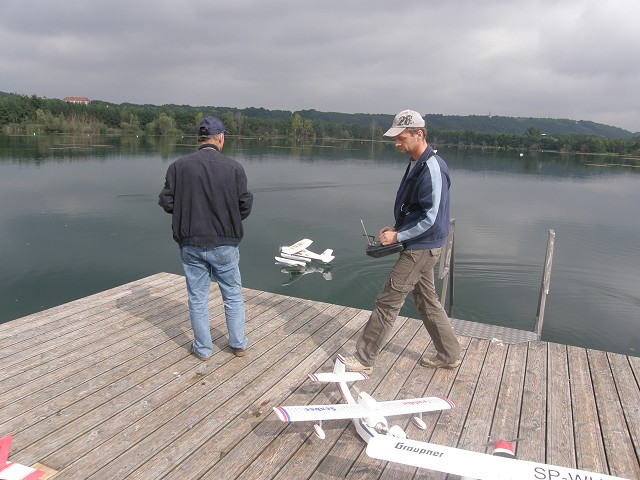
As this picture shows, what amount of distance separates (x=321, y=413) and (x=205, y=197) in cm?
179

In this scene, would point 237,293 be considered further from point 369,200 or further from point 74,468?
point 369,200

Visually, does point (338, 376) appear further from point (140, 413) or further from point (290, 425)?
point (140, 413)

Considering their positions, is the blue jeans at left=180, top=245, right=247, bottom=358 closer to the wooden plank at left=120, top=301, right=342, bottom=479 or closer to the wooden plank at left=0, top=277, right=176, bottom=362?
the wooden plank at left=120, top=301, right=342, bottom=479

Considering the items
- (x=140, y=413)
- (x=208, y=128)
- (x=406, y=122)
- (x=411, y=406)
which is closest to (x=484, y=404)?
(x=411, y=406)

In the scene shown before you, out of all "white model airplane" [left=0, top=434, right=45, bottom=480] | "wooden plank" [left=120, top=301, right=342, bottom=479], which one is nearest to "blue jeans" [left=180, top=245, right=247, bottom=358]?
"wooden plank" [left=120, top=301, right=342, bottom=479]

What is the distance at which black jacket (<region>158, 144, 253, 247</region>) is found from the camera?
3.32 metres

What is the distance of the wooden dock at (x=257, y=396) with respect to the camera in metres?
2.62

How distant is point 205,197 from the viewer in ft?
11.0

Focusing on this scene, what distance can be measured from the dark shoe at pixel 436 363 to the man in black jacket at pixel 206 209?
1797mm

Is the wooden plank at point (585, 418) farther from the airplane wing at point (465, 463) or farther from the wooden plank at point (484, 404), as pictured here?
the airplane wing at point (465, 463)

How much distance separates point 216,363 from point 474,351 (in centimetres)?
241

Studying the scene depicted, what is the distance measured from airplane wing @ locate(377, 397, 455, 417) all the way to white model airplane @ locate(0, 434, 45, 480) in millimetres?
1957

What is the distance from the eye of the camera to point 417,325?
15.5 feet

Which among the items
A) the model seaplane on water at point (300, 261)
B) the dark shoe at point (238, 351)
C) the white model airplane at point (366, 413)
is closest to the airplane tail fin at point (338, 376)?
the white model airplane at point (366, 413)
